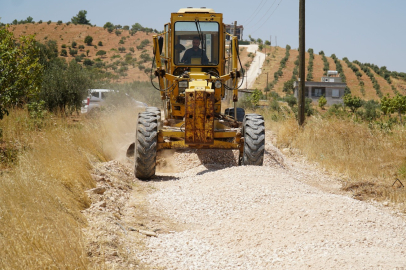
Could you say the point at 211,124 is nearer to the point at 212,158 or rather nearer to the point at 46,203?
the point at 212,158

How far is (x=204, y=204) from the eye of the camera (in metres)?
7.46

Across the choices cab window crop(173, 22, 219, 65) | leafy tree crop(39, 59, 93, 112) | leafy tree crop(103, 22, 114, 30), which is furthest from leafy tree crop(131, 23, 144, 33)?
cab window crop(173, 22, 219, 65)

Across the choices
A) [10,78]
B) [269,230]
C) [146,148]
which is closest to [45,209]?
[269,230]

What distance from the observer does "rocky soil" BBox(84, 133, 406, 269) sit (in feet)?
16.4

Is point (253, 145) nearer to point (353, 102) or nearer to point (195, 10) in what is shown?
point (195, 10)

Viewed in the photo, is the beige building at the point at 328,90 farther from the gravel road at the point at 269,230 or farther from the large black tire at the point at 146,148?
the gravel road at the point at 269,230

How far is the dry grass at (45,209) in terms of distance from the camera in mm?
4199

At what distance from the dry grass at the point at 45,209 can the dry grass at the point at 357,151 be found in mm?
5411

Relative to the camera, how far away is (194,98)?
30.3 ft

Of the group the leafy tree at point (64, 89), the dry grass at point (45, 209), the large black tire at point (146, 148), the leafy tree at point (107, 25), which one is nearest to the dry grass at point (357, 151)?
the large black tire at point (146, 148)

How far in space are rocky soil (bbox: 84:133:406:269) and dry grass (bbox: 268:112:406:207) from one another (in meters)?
1.23

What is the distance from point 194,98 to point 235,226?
12.0ft

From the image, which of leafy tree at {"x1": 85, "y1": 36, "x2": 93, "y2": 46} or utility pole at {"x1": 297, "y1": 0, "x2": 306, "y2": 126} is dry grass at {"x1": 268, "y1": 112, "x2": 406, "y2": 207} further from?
leafy tree at {"x1": 85, "y1": 36, "x2": 93, "y2": 46}

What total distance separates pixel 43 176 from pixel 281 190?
3753mm
